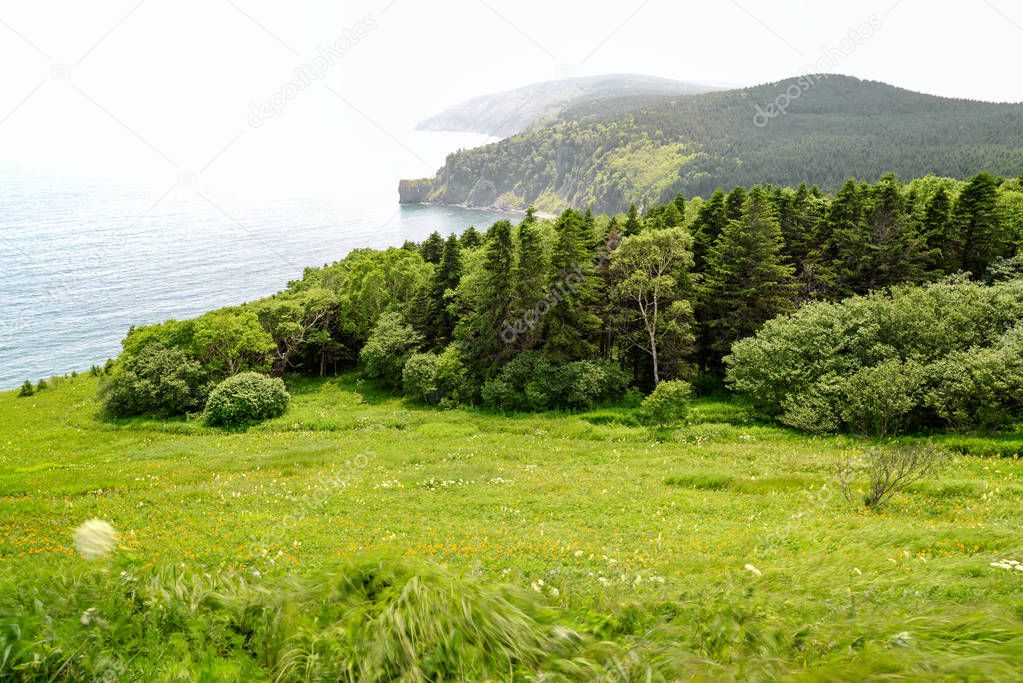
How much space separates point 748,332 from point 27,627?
1660 inches

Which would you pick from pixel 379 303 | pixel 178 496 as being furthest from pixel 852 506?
pixel 379 303

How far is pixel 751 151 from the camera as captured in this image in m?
185

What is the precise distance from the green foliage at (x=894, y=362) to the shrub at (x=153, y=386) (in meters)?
40.7

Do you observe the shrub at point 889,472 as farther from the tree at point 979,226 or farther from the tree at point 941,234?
the tree at point 979,226

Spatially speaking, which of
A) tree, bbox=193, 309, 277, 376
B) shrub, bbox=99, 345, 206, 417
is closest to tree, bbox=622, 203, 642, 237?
tree, bbox=193, 309, 277, 376

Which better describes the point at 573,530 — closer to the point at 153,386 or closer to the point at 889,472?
the point at 889,472

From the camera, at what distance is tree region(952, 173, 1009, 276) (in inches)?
1458

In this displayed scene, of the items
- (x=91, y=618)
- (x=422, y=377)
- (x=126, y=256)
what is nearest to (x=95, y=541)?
(x=91, y=618)

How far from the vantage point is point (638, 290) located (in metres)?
37.2

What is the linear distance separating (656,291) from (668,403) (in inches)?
326

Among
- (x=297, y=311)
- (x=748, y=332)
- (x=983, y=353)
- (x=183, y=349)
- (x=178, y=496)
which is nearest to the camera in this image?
(x=178, y=496)

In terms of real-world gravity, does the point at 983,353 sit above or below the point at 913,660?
below

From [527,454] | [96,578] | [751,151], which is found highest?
[751,151]

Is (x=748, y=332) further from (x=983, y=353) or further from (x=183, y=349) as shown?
(x=183, y=349)
